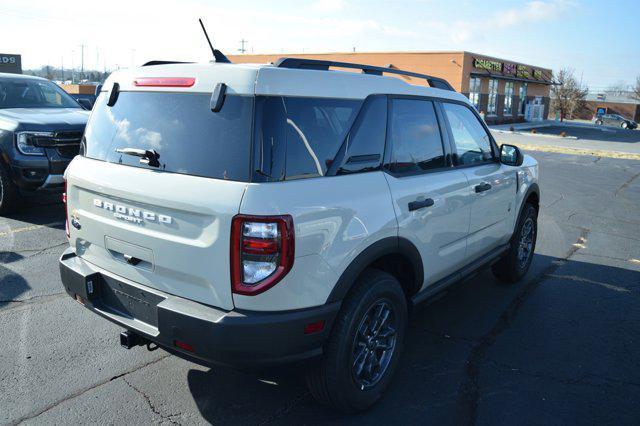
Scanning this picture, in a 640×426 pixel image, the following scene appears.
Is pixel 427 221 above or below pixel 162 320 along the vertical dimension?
above

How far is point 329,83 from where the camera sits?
9.65 feet

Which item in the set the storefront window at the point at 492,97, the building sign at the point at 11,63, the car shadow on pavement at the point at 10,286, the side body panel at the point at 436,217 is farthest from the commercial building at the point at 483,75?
the side body panel at the point at 436,217

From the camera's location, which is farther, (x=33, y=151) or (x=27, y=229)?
(x=33, y=151)

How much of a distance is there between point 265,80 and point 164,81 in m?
0.70

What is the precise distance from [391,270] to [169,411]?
5.26ft

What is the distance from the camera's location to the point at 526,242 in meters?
5.74

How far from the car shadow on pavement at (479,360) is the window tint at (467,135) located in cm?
105

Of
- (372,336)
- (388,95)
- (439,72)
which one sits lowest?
(372,336)

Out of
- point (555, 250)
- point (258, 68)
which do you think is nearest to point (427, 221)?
point (258, 68)

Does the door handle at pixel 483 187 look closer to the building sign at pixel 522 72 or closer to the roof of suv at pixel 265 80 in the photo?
the roof of suv at pixel 265 80

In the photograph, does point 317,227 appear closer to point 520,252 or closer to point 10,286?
point 520,252

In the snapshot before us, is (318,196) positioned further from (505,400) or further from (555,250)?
(555,250)

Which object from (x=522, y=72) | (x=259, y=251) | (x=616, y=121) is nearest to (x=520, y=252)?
(x=259, y=251)

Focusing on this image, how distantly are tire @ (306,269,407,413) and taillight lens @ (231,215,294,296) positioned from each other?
1.82ft
